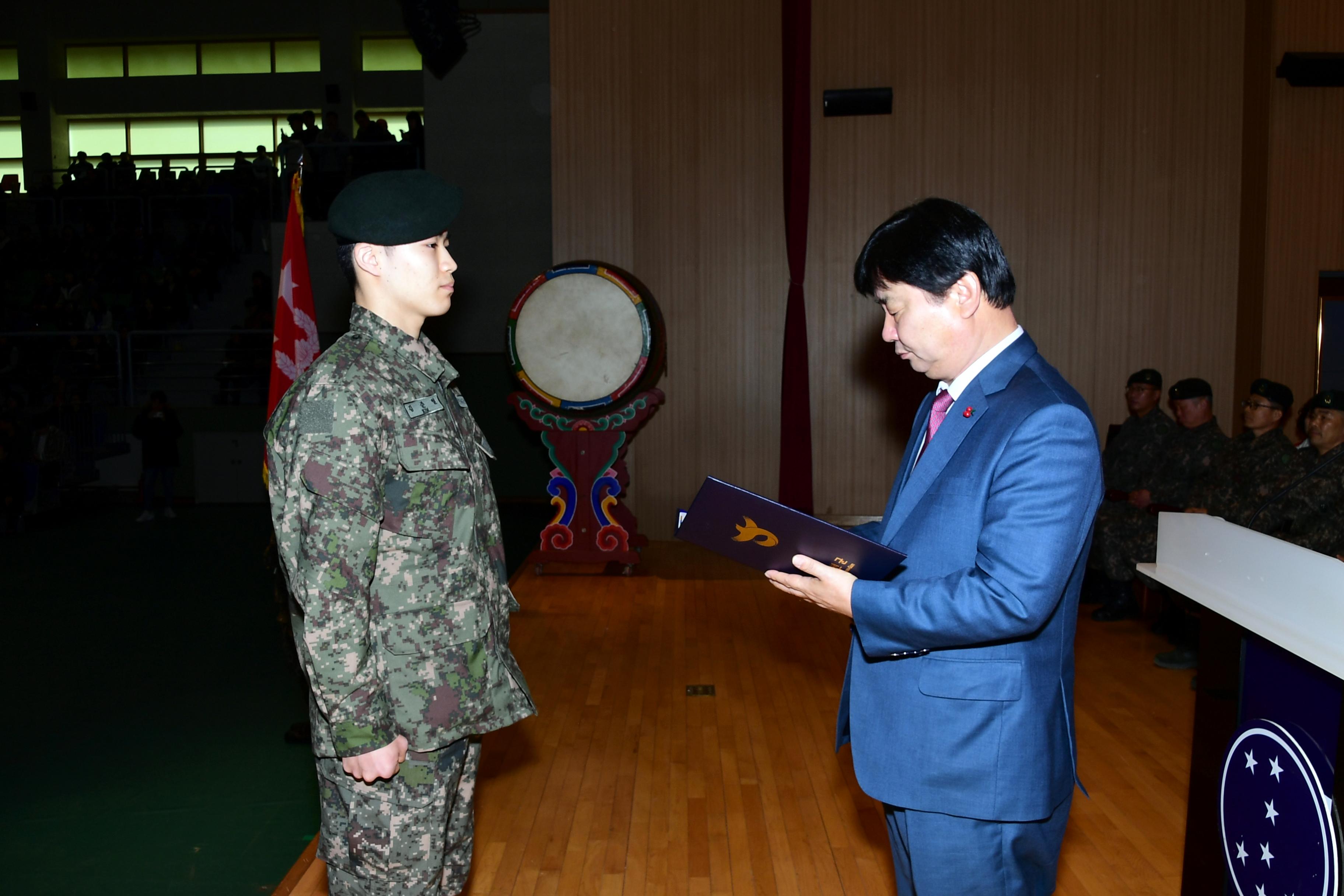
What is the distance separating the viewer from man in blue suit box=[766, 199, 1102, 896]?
3.55 feet

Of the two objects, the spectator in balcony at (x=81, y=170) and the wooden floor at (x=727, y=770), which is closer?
the wooden floor at (x=727, y=770)

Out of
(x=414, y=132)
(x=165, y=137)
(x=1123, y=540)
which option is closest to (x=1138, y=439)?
(x=1123, y=540)

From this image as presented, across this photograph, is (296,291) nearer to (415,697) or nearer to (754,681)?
(415,697)

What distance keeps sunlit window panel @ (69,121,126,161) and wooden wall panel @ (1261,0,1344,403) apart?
13.8 meters

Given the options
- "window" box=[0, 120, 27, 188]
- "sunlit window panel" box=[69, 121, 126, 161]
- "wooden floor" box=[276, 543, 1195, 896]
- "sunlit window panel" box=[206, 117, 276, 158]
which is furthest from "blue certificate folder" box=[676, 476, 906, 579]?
"window" box=[0, 120, 27, 188]

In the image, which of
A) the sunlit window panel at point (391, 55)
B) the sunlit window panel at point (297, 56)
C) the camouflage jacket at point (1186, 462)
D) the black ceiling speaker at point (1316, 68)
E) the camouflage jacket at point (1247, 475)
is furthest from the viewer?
the sunlit window panel at point (297, 56)

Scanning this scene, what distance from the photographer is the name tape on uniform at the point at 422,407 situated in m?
1.35

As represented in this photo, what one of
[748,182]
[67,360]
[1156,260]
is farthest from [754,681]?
[67,360]

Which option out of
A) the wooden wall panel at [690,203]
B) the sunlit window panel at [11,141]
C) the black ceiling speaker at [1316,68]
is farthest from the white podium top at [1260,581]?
the sunlit window panel at [11,141]

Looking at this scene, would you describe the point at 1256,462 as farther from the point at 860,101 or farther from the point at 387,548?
the point at 387,548

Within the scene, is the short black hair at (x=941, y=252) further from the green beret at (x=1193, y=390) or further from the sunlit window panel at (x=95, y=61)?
the sunlit window panel at (x=95, y=61)

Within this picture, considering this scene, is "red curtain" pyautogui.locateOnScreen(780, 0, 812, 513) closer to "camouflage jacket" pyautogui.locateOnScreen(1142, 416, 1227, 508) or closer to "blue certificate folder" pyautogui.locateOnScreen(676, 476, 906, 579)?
"camouflage jacket" pyautogui.locateOnScreen(1142, 416, 1227, 508)

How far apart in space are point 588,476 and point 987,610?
12.8 ft

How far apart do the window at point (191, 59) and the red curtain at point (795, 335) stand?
31.4ft
